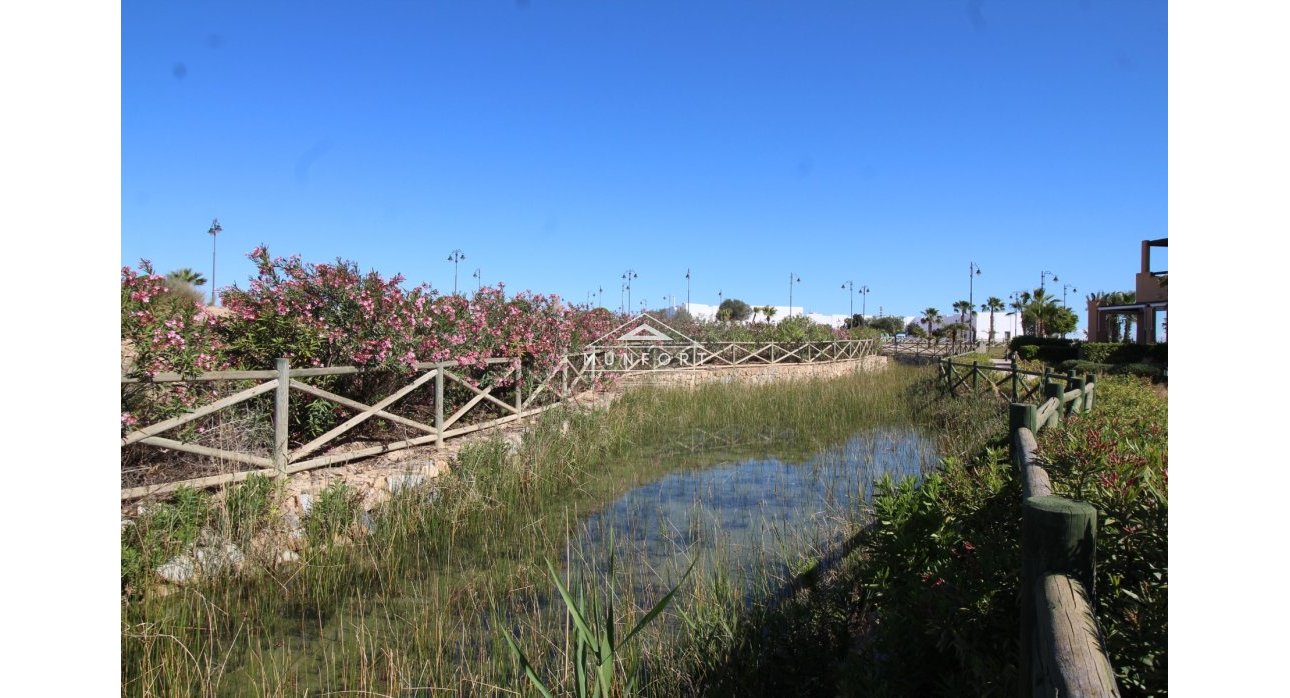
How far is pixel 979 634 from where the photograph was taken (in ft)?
6.49

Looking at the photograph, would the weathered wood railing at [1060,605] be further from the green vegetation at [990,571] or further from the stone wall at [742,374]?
the stone wall at [742,374]

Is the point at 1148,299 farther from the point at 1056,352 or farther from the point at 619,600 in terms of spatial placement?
the point at 619,600

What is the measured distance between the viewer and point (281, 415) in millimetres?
5461

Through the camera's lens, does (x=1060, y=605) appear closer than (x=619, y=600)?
Yes

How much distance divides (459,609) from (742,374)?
1552 centimetres

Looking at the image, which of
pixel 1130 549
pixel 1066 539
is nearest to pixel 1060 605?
pixel 1066 539

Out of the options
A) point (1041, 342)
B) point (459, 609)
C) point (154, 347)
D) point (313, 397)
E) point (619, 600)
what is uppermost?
point (1041, 342)

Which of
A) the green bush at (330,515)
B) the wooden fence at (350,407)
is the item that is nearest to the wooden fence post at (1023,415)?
the green bush at (330,515)

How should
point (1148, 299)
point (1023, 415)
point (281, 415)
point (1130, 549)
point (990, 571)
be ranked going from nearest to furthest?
1. point (1130, 549)
2. point (990, 571)
3. point (1023, 415)
4. point (281, 415)
5. point (1148, 299)

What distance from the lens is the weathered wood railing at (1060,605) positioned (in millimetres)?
1133

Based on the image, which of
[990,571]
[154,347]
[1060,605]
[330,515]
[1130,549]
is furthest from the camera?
[330,515]
